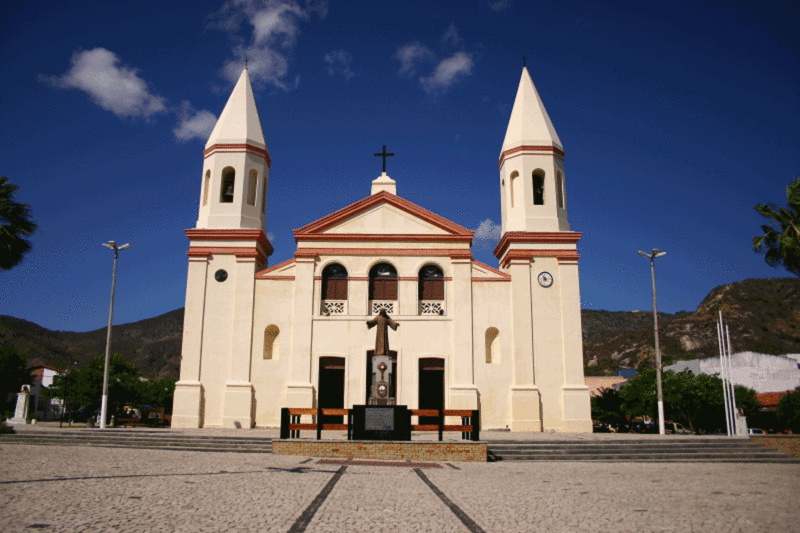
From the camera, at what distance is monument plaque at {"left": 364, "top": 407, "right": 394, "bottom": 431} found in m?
15.7

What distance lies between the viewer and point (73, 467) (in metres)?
10.9

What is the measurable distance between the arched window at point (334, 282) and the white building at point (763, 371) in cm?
3600

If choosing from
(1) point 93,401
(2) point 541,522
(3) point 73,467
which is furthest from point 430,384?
(1) point 93,401

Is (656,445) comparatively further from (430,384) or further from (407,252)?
(407,252)

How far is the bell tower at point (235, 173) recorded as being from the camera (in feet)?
80.5

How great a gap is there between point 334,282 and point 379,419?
934 cm

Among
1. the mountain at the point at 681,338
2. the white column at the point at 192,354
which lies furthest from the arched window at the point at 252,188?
the mountain at the point at 681,338

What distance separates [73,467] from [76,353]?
4554 inches

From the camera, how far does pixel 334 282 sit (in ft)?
79.2

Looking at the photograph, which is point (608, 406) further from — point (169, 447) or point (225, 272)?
point (169, 447)

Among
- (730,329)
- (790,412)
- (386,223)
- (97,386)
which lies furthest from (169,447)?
(730,329)

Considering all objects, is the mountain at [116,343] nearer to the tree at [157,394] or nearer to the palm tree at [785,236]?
the tree at [157,394]

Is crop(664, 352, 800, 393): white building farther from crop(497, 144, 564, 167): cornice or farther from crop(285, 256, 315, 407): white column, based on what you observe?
crop(285, 256, 315, 407): white column

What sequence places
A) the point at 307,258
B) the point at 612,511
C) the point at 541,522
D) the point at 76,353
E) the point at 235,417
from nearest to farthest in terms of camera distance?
the point at 541,522
the point at 612,511
the point at 235,417
the point at 307,258
the point at 76,353
